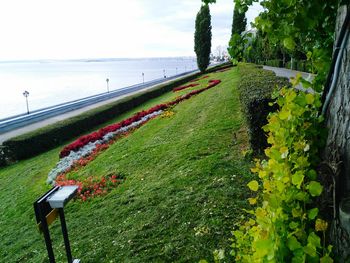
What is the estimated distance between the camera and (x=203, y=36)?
3694cm

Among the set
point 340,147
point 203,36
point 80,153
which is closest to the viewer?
point 340,147

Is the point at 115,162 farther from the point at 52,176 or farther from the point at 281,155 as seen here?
the point at 281,155

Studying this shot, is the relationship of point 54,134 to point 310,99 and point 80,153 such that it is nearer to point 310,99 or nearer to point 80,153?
point 80,153

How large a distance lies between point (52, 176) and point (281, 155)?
9.87 metres

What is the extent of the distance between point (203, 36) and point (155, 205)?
3381 cm

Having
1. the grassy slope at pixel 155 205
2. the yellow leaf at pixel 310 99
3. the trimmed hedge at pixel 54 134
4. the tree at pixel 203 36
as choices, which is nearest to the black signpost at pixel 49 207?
the grassy slope at pixel 155 205

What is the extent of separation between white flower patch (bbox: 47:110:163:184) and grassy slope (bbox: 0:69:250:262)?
1.51 feet

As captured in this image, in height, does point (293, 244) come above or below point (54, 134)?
above

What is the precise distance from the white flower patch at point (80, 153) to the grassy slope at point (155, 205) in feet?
1.51

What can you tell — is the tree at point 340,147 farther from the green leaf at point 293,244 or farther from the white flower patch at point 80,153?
the white flower patch at point 80,153

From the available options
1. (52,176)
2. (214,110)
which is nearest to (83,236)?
→ (52,176)

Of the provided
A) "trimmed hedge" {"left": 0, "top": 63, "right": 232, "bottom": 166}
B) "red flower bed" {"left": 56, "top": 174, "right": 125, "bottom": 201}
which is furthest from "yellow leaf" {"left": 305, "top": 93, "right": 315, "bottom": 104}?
"trimmed hedge" {"left": 0, "top": 63, "right": 232, "bottom": 166}

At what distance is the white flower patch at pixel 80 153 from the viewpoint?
412 inches

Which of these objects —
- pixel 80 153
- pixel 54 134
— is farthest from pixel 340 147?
pixel 54 134
